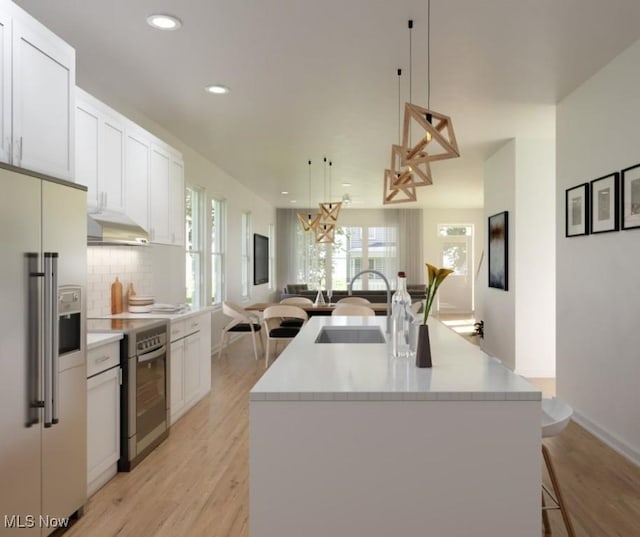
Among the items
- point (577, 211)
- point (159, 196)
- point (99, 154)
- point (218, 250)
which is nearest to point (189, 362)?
point (159, 196)

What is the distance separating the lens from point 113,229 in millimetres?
3379

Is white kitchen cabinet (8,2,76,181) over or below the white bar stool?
over

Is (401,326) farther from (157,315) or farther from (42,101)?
(157,315)

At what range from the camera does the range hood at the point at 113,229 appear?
320 cm

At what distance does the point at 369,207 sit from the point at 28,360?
447 inches

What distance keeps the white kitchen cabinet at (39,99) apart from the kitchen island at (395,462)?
5.19 feet

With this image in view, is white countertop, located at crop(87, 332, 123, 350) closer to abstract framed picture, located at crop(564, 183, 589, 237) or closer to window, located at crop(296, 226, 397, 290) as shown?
abstract framed picture, located at crop(564, 183, 589, 237)

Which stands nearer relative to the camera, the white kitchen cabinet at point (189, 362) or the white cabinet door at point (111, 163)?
the white cabinet door at point (111, 163)

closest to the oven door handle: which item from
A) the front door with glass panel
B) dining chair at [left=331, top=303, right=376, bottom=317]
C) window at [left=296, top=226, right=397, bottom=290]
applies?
dining chair at [left=331, top=303, right=376, bottom=317]

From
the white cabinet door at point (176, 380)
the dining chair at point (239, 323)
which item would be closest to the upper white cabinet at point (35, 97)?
the white cabinet door at point (176, 380)

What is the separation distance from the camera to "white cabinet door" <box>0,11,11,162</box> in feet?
7.06

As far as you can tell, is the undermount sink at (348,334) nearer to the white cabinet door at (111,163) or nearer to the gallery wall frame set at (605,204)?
the white cabinet door at (111,163)

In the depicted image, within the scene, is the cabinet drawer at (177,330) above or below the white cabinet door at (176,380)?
above

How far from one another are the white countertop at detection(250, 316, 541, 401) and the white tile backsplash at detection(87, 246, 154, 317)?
2198 millimetres
